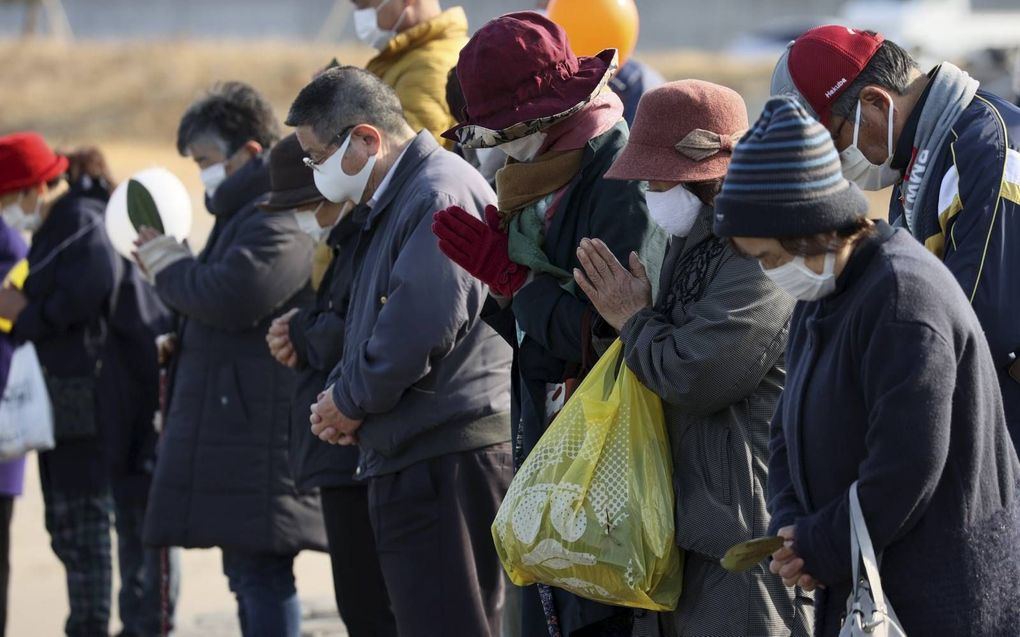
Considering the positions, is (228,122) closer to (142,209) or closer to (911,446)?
(142,209)

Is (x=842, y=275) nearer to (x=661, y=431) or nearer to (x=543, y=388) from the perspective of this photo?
(x=661, y=431)

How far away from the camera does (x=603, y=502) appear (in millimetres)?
3350

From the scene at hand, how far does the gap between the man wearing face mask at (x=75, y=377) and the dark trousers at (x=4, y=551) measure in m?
0.15

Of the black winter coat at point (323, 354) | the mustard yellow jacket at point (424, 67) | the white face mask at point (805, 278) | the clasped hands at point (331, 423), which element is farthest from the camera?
the mustard yellow jacket at point (424, 67)

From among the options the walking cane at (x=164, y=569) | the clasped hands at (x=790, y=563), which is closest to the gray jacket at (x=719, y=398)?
the clasped hands at (x=790, y=563)

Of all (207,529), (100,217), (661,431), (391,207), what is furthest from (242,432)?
(661,431)

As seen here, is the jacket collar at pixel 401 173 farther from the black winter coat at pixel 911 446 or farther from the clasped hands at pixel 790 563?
the clasped hands at pixel 790 563

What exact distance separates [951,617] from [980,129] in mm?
1283

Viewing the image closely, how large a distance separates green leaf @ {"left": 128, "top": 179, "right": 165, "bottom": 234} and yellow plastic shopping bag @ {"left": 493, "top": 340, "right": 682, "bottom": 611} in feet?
Answer: 8.49

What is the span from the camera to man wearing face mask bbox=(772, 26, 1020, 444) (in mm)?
3488

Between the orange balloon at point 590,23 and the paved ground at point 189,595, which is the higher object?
the orange balloon at point 590,23

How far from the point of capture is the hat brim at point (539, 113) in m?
3.78

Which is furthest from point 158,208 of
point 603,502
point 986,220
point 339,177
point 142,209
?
point 986,220

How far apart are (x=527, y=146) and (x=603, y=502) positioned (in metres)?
0.98
